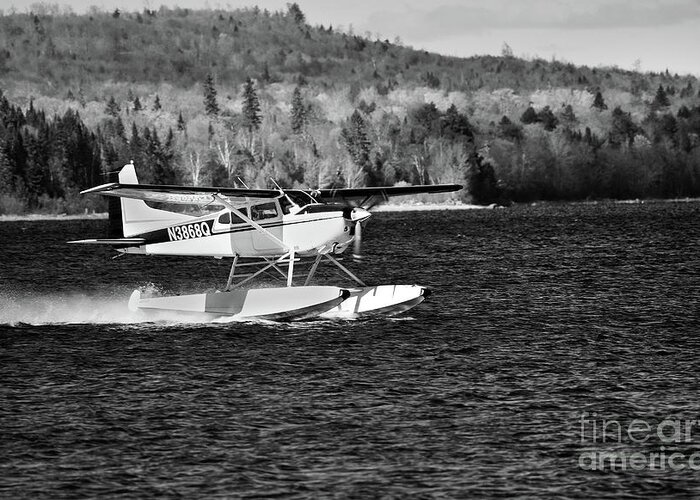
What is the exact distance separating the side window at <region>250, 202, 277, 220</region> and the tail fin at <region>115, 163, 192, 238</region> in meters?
2.32

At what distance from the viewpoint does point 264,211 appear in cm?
2466

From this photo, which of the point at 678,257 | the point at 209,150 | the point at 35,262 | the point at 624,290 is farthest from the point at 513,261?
the point at 209,150

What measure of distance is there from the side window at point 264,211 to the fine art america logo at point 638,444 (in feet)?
33.9

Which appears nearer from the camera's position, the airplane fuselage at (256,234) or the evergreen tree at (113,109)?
the airplane fuselage at (256,234)

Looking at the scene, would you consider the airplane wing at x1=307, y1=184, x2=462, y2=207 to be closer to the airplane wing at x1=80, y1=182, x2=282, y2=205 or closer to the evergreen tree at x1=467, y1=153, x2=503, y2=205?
the airplane wing at x1=80, y1=182, x2=282, y2=205

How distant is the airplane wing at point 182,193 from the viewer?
22.8 metres

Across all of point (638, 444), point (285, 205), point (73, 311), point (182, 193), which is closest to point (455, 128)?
point (73, 311)

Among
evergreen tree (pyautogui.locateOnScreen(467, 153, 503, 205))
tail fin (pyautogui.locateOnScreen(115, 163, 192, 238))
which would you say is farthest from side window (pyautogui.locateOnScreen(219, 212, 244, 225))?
evergreen tree (pyautogui.locateOnScreen(467, 153, 503, 205))

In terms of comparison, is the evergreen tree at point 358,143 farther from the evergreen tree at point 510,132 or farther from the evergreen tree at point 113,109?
the evergreen tree at point 113,109

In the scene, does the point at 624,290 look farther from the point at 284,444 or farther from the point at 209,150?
the point at 209,150

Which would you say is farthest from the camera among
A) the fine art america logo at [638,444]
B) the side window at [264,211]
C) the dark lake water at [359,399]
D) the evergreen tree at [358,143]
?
the evergreen tree at [358,143]

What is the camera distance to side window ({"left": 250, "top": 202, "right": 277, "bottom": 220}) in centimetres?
2455

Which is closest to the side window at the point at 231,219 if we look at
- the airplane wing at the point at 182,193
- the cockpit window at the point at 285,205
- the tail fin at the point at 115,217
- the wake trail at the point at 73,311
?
the airplane wing at the point at 182,193

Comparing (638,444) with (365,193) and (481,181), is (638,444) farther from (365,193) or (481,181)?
(481,181)
